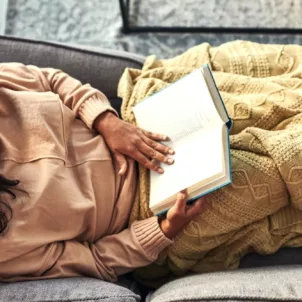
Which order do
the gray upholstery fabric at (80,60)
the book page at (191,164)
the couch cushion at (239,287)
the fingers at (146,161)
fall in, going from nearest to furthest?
the couch cushion at (239,287)
the book page at (191,164)
the fingers at (146,161)
the gray upholstery fabric at (80,60)

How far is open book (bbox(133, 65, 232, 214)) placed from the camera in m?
0.94

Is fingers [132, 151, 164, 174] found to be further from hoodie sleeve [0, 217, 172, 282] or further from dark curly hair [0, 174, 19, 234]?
dark curly hair [0, 174, 19, 234]

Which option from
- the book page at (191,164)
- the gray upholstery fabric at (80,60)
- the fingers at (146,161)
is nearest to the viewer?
the book page at (191,164)

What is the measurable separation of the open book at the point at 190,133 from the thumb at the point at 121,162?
0.20ft

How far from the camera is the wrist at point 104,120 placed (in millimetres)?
1094

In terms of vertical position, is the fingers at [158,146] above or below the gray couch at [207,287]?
above

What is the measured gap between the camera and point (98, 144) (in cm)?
109

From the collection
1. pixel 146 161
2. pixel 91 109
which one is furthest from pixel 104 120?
pixel 146 161

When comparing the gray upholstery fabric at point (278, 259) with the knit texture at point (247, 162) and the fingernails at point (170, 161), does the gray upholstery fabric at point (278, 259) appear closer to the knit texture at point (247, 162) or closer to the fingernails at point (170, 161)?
the knit texture at point (247, 162)

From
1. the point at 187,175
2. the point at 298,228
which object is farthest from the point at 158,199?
the point at 298,228

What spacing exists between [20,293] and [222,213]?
42 centimetres

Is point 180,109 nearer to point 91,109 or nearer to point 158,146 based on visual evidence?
point 158,146

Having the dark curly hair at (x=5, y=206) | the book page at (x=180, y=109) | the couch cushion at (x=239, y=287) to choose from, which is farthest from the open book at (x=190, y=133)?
the dark curly hair at (x=5, y=206)

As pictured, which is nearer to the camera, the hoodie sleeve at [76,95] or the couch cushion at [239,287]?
the couch cushion at [239,287]
